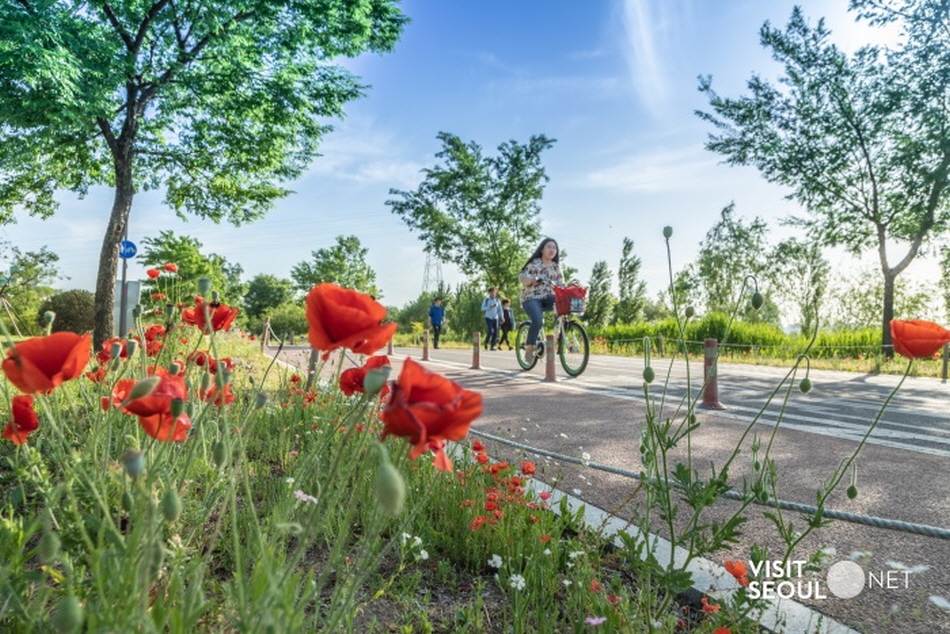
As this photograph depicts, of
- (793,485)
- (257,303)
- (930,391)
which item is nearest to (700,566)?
(793,485)

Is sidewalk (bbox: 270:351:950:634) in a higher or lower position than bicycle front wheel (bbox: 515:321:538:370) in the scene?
lower

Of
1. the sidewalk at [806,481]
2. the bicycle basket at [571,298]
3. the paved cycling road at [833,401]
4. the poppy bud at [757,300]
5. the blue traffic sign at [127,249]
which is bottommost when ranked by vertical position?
the sidewalk at [806,481]

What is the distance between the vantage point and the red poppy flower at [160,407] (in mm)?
1091

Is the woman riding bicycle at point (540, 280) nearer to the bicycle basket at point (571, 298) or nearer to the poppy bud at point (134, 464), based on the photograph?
the bicycle basket at point (571, 298)

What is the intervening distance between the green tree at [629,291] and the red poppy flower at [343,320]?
Answer: 32581 mm

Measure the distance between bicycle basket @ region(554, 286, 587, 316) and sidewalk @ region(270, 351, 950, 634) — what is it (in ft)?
7.93

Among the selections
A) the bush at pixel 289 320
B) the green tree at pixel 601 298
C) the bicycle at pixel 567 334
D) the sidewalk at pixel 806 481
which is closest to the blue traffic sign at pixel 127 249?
the bicycle at pixel 567 334

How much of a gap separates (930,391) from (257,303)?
→ 71993mm

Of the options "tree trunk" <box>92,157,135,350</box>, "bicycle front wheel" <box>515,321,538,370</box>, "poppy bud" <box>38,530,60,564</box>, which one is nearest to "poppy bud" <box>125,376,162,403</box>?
"poppy bud" <box>38,530,60,564</box>

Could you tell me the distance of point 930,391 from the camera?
8.30 m

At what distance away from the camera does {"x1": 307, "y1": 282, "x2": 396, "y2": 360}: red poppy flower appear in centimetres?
99

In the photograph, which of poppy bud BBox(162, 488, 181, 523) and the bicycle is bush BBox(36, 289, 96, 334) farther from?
poppy bud BBox(162, 488, 181, 523)

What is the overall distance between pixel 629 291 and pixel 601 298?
1.68 metres

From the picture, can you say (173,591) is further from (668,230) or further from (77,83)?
(77,83)
